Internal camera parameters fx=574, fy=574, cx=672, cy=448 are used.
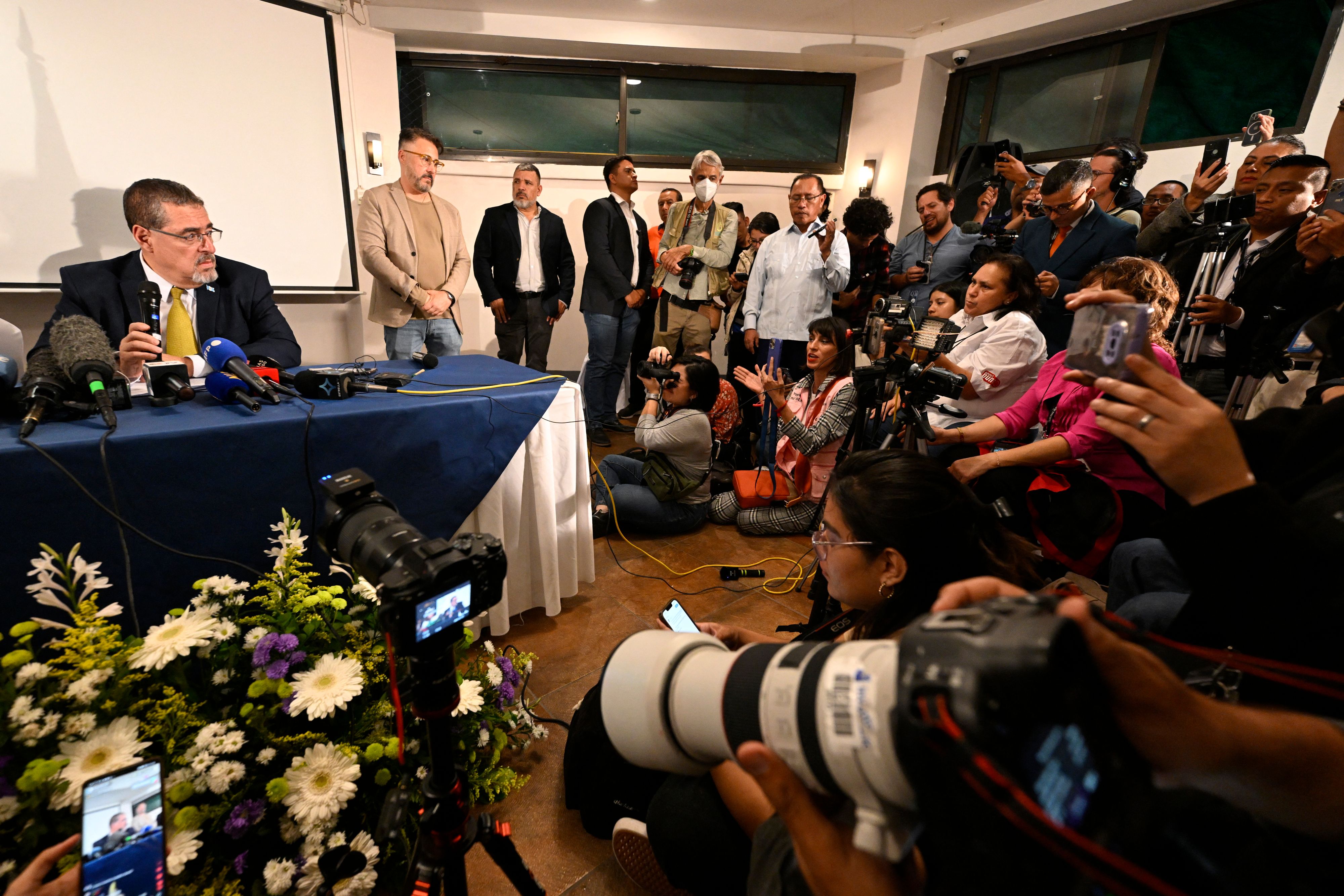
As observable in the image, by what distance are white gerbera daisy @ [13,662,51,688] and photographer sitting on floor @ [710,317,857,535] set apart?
6.97 ft

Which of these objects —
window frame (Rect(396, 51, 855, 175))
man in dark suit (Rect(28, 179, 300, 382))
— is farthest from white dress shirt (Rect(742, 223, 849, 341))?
man in dark suit (Rect(28, 179, 300, 382))

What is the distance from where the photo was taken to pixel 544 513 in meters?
2.01

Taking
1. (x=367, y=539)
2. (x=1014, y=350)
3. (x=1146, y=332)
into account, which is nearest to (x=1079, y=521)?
(x=1014, y=350)

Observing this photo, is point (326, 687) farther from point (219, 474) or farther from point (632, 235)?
point (632, 235)

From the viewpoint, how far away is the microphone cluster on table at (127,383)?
1.32 m

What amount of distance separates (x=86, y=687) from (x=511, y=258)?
11.9 feet

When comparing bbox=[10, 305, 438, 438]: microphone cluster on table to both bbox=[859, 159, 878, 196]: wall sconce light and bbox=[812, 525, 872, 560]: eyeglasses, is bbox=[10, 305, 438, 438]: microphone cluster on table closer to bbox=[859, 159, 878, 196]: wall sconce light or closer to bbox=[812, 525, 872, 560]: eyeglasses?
bbox=[812, 525, 872, 560]: eyeglasses

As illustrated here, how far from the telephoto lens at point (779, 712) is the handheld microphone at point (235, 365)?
1.39m

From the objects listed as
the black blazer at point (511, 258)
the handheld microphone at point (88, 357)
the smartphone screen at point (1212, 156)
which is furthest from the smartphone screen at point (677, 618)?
the smartphone screen at point (1212, 156)

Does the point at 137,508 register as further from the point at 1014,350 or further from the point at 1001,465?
the point at 1014,350

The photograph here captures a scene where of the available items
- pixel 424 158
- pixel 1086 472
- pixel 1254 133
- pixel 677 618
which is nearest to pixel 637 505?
pixel 677 618

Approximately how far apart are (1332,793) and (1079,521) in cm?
137

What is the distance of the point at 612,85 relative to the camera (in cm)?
527

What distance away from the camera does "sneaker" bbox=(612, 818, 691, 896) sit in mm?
1171
